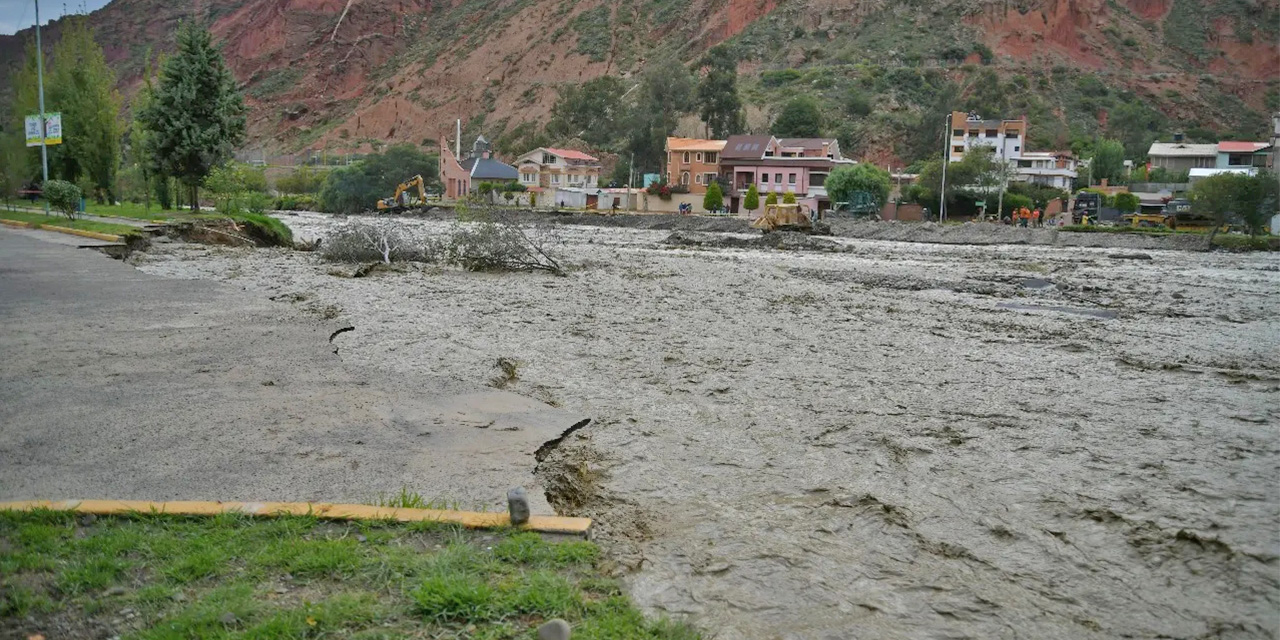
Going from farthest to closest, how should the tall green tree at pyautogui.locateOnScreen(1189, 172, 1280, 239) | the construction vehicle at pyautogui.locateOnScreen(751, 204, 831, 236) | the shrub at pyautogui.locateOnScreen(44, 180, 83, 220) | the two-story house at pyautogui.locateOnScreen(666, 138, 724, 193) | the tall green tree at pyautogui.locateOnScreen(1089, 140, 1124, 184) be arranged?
1. the tall green tree at pyautogui.locateOnScreen(1089, 140, 1124, 184)
2. the two-story house at pyautogui.locateOnScreen(666, 138, 724, 193)
3. the construction vehicle at pyautogui.locateOnScreen(751, 204, 831, 236)
4. the tall green tree at pyautogui.locateOnScreen(1189, 172, 1280, 239)
5. the shrub at pyautogui.locateOnScreen(44, 180, 83, 220)

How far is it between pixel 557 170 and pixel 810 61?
148ft

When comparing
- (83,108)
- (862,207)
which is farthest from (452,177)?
(83,108)

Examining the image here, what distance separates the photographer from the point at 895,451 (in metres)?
7.67

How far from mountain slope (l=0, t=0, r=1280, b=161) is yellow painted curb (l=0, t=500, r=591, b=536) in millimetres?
99523

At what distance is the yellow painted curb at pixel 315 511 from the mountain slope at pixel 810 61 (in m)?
99.5

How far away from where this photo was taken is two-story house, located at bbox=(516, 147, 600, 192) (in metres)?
92.6

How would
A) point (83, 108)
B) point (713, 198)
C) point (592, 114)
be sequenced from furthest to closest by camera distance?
point (592, 114)
point (713, 198)
point (83, 108)

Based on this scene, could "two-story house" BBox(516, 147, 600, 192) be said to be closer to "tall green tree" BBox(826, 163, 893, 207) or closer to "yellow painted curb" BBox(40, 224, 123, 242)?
"tall green tree" BBox(826, 163, 893, 207)

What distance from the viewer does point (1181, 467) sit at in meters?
7.41

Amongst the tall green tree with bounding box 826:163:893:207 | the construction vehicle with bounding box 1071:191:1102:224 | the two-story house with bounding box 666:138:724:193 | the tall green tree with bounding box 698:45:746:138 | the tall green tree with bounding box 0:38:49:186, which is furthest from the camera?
the tall green tree with bounding box 698:45:746:138

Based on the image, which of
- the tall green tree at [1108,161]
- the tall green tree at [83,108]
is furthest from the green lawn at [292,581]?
the tall green tree at [1108,161]

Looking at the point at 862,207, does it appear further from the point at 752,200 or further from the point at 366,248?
the point at 366,248

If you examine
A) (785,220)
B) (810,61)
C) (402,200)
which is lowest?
(785,220)

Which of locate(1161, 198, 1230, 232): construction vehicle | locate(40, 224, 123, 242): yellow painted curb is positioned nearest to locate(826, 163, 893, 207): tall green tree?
locate(1161, 198, 1230, 232): construction vehicle
